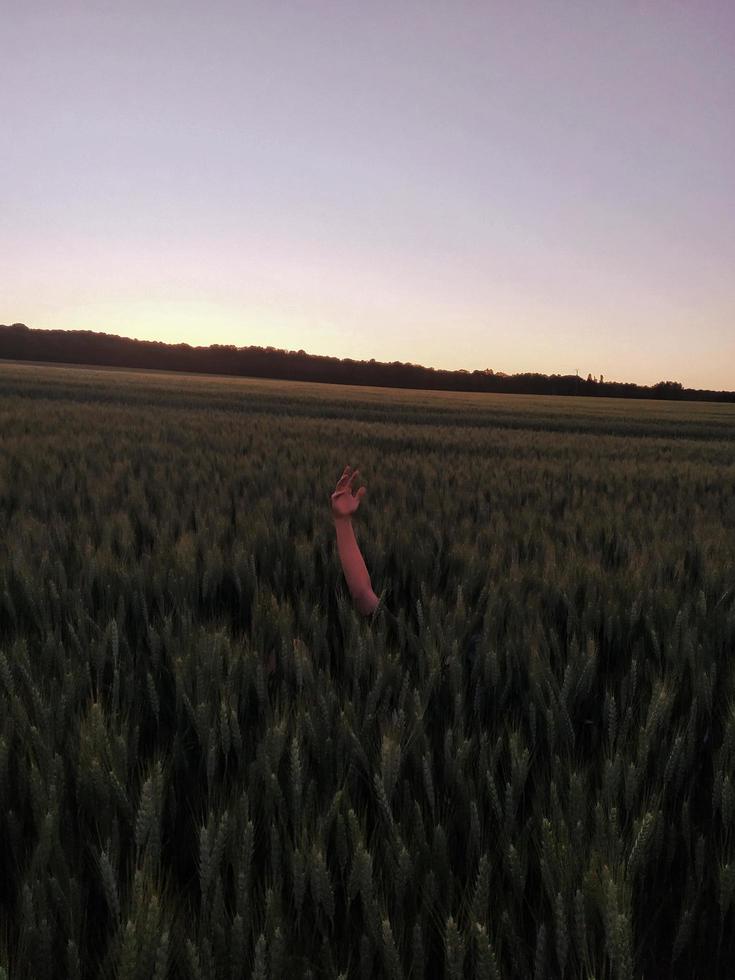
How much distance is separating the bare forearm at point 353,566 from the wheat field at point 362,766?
0.18 feet

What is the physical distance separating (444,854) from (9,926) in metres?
0.58

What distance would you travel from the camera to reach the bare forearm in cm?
177

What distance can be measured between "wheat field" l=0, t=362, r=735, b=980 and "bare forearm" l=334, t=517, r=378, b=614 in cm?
6

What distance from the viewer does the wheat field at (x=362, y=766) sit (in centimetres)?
80

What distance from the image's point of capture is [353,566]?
1794mm

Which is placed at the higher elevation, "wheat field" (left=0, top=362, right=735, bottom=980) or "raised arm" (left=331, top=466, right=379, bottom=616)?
"raised arm" (left=331, top=466, right=379, bottom=616)

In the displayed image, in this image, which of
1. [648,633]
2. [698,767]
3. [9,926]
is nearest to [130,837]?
[9,926]

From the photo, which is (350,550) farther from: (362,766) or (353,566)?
(362,766)

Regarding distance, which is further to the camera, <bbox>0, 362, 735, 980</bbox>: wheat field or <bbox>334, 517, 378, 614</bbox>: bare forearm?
<bbox>334, 517, 378, 614</bbox>: bare forearm

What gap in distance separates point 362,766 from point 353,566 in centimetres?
71

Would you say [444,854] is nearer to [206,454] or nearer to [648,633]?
[648,633]

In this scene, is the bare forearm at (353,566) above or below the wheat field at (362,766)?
above

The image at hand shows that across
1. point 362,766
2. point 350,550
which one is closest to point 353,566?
point 350,550

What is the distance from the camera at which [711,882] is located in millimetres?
993
